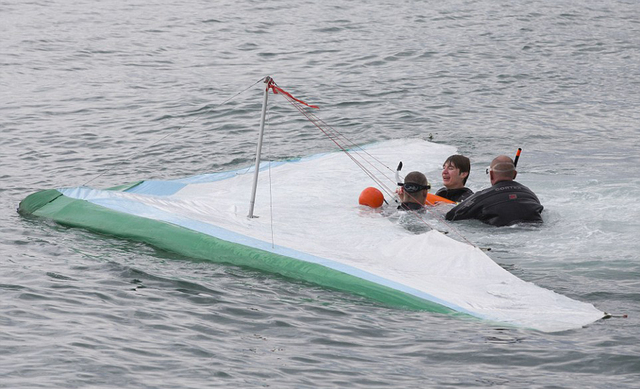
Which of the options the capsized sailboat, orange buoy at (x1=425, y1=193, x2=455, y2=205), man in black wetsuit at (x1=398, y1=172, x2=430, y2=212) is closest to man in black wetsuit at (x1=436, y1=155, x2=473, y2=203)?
orange buoy at (x1=425, y1=193, x2=455, y2=205)

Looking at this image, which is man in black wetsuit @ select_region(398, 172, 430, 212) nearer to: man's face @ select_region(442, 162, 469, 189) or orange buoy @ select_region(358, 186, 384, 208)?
orange buoy @ select_region(358, 186, 384, 208)

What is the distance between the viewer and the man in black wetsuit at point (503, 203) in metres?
8.64

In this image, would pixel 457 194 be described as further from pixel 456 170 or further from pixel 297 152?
pixel 297 152

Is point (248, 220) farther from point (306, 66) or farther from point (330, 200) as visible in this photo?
point (306, 66)

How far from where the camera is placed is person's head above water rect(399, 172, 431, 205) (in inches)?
347

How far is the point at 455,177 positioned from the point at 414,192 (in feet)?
2.71

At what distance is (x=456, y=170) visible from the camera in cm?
945

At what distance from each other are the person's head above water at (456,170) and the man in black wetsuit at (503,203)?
0.65 metres

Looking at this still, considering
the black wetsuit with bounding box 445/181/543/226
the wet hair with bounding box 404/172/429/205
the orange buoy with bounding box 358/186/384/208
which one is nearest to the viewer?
the black wetsuit with bounding box 445/181/543/226

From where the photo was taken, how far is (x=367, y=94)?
1723cm

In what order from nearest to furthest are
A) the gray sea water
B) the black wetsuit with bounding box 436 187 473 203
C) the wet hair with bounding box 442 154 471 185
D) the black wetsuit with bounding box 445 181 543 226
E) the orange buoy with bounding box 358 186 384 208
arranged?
the gray sea water → the black wetsuit with bounding box 445 181 543 226 → the orange buoy with bounding box 358 186 384 208 → the wet hair with bounding box 442 154 471 185 → the black wetsuit with bounding box 436 187 473 203

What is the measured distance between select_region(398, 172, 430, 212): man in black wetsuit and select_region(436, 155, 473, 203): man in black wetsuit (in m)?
0.65

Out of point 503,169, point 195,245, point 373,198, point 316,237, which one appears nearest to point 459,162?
point 503,169

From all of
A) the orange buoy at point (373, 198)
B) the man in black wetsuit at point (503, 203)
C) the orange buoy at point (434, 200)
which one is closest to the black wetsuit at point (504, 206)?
the man in black wetsuit at point (503, 203)
